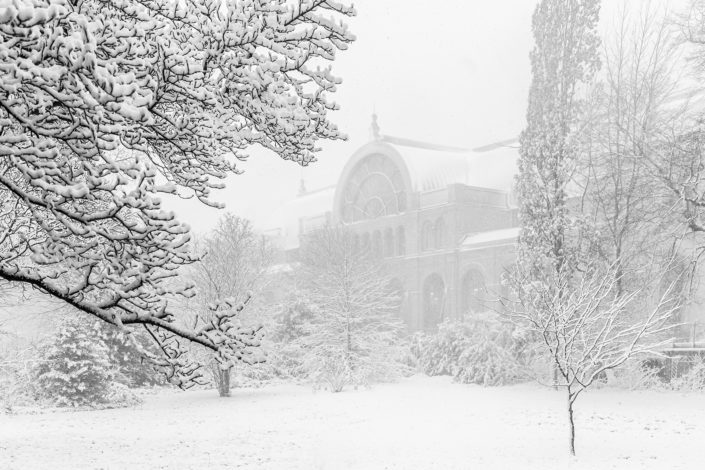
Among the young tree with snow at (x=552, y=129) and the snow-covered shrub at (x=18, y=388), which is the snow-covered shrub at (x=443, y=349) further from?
the snow-covered shrub at (x=18, y=388)

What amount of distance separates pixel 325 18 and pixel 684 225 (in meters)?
12.7

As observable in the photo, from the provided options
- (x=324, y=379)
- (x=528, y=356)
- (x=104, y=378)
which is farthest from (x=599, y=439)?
(x=104, y=378)

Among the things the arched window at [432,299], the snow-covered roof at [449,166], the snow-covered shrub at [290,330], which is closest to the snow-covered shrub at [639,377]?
the snow-covered shrub at [290,330]

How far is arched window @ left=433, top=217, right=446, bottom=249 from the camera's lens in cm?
3956

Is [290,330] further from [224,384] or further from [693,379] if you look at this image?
[693,379]

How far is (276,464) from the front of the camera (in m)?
9.98

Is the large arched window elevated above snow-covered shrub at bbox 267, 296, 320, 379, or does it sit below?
above

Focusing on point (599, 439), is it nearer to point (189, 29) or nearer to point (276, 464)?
point (276, 464)

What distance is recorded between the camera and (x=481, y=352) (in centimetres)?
2112

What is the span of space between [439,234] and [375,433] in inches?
1108

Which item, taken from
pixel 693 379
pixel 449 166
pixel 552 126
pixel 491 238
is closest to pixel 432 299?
pixel 491 238

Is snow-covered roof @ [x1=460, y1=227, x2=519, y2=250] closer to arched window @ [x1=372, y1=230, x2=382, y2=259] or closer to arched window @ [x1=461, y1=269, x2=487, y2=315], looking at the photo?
arched window @ [x1=461, y1=269, x2=487, y2=315]

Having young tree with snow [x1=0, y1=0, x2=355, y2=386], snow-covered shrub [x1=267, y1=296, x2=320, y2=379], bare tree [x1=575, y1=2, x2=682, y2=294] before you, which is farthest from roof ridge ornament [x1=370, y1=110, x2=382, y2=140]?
young tree with snow [x1=0, y1=0, x2=355, y2=386]

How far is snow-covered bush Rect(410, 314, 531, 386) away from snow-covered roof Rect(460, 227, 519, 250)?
1146 cm
